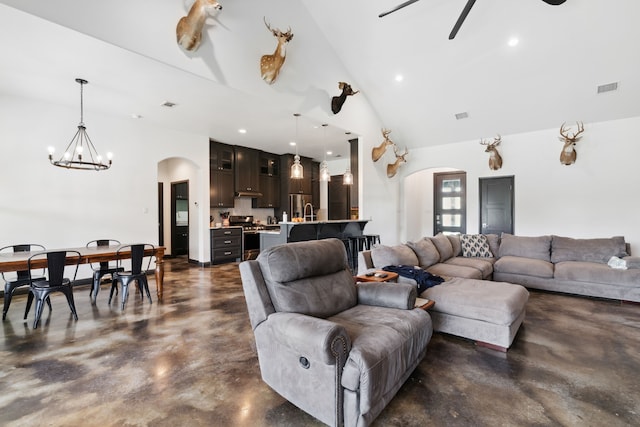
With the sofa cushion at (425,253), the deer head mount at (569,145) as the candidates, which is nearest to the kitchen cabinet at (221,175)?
the sofa cushion at (425,253)

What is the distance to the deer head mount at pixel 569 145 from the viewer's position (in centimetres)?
569

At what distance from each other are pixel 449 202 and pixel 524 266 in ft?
14.5

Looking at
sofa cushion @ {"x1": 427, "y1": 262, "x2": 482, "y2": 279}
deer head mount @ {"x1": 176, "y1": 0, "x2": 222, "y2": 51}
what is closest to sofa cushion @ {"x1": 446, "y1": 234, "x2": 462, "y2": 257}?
sofa cushion @ {"x1": 427, "y1": 262, "x2": 482, "y2": 279}

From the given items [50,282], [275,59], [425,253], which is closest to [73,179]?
[50,282]

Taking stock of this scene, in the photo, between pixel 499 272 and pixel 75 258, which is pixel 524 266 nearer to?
pixel 499 272

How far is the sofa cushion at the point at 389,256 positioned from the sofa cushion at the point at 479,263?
124 cm

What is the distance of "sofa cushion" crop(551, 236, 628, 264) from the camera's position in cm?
465

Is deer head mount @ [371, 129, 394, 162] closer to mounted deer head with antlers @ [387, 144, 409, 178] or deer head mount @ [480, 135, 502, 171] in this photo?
mounted deer head with antlers @ [387, 144, 409, 178]

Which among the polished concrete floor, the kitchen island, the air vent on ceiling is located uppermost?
the air vent on ceiling

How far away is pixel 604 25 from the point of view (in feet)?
13.6

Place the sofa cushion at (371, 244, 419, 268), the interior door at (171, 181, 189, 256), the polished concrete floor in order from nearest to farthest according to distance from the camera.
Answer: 1. the polished concrete floor
2. the sofa cushion at (371, 244, 419, 268)
3. the interior door at (171, 181, 189, 256)

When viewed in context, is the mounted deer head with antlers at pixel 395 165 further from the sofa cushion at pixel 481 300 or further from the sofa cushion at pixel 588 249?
the sofa cushion at pixel 481 300

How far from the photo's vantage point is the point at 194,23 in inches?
133

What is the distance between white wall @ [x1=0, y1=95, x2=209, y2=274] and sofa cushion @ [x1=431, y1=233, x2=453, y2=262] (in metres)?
5.29
